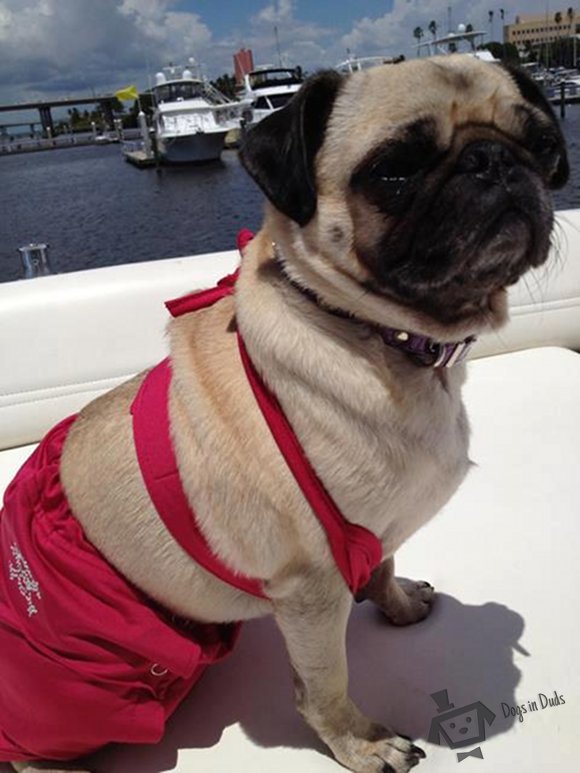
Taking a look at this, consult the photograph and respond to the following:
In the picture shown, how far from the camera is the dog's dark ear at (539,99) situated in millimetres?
1315

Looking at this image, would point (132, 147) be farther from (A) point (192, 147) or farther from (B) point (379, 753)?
(B) point (379, 753)

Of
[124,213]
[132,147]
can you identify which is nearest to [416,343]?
[124,213]

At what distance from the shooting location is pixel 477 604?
5.34ft

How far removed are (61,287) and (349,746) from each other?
69.6 inches

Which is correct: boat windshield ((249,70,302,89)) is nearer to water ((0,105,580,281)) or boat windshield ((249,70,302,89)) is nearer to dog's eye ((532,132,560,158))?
water ((0,105,580,281))

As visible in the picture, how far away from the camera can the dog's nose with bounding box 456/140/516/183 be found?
3.65 feet

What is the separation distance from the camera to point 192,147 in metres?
33.2

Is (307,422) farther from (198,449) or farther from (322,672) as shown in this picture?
(322,672)

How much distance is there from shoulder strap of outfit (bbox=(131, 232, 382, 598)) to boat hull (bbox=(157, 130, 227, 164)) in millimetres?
33910

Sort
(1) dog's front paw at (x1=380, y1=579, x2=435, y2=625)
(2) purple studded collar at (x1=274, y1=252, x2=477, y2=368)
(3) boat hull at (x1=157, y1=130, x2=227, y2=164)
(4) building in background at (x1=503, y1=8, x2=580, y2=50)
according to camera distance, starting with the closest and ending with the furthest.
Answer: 1. (2) purple studded collar at (x1=274, y1=252, x2=477, y2=368)
2. (1) dog's front paw at (x1=380, y1=579, x2=435, y2=625)
3. (3) boat hull at (x1=157, y1=130, x2=227, y2=164)
4. (4) building in background at (x1=503, y1=8, x2=580, y2=50)

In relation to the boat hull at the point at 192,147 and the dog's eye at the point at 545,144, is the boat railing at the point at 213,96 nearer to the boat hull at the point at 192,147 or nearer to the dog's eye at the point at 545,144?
the boat hull at the point at 192,147

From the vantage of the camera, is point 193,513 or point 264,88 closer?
point 193,513

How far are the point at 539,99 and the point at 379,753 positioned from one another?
1270 mm

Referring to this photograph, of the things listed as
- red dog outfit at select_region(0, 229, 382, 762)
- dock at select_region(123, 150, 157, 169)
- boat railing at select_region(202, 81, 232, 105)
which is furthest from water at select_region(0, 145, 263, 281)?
red dog outfit at select_region(0, 229, 382, 762)
